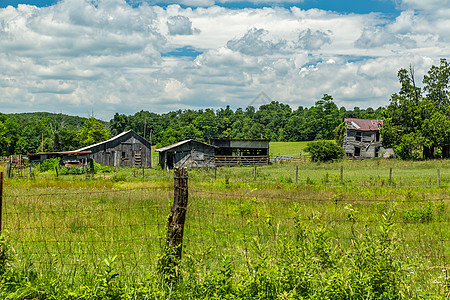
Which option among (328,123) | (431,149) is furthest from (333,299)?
(328,123)

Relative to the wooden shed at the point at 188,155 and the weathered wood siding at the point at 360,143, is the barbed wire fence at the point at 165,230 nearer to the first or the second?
the wooden shed at the point at 188,155

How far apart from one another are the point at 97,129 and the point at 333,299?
3414 inches

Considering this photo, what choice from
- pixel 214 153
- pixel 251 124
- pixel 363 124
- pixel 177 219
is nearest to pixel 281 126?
pixel 251 124

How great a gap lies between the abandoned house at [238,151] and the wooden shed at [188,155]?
2.12 m

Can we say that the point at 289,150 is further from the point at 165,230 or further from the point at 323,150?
the point at 165,230

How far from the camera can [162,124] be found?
461 feet

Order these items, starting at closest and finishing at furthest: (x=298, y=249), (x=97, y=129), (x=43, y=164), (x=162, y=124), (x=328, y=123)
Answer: (x=298, y=249)
(x=43, y=164)
(x=97, y=129)
(x=328, y=123)
(x=162, y=124)

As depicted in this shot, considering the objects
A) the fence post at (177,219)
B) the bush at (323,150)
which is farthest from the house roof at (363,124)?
the fence post at (177,219)

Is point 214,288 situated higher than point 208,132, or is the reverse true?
point 208,132

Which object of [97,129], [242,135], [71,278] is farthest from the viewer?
[242,135]

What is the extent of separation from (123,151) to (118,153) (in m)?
0.79

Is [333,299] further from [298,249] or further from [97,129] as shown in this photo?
[97,129]

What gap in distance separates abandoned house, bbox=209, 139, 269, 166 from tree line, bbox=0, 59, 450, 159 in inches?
662

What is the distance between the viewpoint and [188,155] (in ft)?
172
